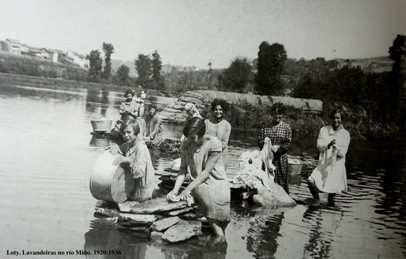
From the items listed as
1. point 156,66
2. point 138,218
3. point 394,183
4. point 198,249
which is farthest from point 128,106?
point 394,183

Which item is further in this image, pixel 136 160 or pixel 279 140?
pixel 279 140

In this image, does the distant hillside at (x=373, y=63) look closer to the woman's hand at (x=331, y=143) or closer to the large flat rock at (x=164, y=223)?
the woman's hand at (x=331, y=143)

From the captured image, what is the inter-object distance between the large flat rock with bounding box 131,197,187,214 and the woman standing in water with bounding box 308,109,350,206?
7.56 ft

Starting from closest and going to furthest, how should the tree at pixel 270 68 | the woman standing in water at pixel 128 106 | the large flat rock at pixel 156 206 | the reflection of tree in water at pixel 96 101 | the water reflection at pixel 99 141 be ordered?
the large flat rock at pixel 156 206, the woman standing in water at pixel 128 106, the tree at pixel 270 68, the water reflection at pixel 99 141, the reflection of tree in water at pixel 96 101

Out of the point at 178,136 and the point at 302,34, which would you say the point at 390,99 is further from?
the point at 178,136


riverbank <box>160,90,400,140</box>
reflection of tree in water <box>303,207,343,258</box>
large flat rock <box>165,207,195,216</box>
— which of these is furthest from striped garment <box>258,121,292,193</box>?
riverbank <box>160,90,400,140</box>

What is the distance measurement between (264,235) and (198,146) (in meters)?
1.20

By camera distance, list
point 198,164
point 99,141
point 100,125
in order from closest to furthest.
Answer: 1. point 198,164
2. point 99,141
3. point 100,125

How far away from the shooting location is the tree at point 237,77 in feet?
28.8

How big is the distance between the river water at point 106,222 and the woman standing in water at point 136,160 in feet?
1.62

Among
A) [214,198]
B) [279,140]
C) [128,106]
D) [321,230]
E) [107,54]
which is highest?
[107,54]

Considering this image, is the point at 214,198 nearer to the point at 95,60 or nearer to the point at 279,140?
the point at 279,140

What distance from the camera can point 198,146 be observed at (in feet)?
11.9

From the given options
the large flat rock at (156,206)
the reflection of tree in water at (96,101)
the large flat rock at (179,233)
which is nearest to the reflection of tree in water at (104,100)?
the reflection of tree in water at (96,101)
